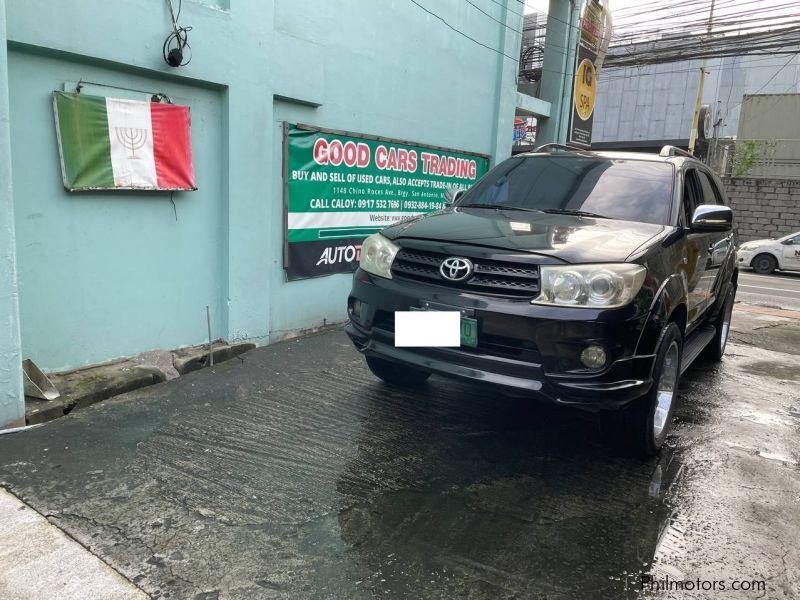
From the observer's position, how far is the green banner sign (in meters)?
5.98

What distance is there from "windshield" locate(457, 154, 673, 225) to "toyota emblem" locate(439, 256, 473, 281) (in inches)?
44.3

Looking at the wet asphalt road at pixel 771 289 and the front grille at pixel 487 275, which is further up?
the front grille at pixel 487 275

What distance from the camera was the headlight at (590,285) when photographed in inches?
117

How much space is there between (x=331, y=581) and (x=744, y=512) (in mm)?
2184

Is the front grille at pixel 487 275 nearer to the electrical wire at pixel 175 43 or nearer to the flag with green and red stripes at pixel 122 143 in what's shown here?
the flag with green and red stripes at pixel 122 143

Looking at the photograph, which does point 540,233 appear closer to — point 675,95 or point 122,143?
point 122,143

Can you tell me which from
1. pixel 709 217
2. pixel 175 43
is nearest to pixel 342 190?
pixel 175 43

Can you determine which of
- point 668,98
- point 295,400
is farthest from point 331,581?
point 668,98

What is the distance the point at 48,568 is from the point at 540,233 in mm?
2870

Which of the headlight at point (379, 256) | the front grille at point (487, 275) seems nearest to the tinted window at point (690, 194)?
the front grille at point (487, 275)

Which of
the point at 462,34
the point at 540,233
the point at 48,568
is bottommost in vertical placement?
the point at 48,568

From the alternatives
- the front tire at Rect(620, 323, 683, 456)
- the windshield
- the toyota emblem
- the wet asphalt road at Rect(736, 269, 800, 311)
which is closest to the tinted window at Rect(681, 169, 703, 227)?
the windshield

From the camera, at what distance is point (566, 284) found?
9.92 feet

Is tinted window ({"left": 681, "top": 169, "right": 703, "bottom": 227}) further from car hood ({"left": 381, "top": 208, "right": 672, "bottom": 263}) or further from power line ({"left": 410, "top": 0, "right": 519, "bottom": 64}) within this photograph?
power line ({"left": 410, "top": 0, "right": 519, "bottom": 64})
